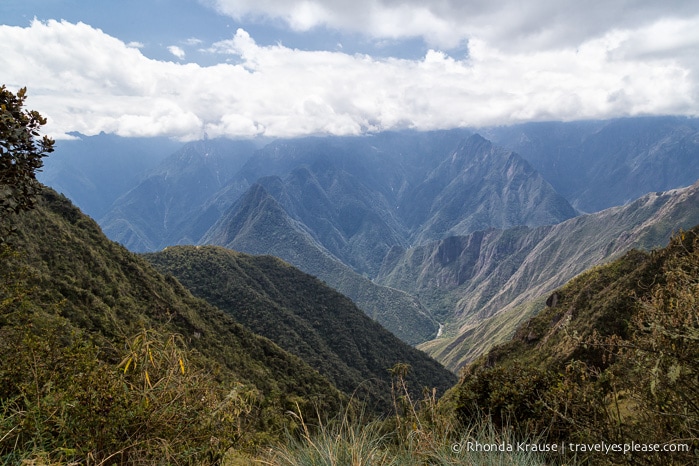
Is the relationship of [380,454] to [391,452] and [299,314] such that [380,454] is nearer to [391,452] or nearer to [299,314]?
[391,452]

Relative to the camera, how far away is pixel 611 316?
3597cm

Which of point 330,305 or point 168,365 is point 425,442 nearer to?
point 168,365

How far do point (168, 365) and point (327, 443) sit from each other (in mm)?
2411

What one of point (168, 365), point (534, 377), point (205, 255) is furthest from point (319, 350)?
point (168, 365)

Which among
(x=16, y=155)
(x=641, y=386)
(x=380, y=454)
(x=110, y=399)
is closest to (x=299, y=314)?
(x=16, y=155)

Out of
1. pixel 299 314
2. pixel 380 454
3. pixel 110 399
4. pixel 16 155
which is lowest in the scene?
pixel 299 314

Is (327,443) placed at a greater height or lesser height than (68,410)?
lesser

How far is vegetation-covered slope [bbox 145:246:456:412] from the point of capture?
97.7 meters

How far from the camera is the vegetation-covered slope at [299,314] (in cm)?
9769

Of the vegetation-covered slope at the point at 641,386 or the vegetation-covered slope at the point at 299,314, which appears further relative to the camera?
the vegetation-covered slope at the point at 299,314

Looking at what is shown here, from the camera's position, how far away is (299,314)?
4619 inches

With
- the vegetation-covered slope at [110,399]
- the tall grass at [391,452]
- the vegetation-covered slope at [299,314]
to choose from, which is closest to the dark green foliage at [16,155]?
the vegetation-covered slope at [110,399]

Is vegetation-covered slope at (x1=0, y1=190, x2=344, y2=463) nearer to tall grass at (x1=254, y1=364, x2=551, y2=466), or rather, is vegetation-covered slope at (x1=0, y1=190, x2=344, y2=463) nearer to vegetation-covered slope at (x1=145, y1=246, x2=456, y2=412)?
tall grass at (x1=254, y1=364, x2=551, y2=466)

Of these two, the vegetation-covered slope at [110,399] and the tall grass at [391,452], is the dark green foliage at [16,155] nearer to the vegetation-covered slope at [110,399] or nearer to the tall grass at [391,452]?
the vegetation-covered slope at [110,399]
